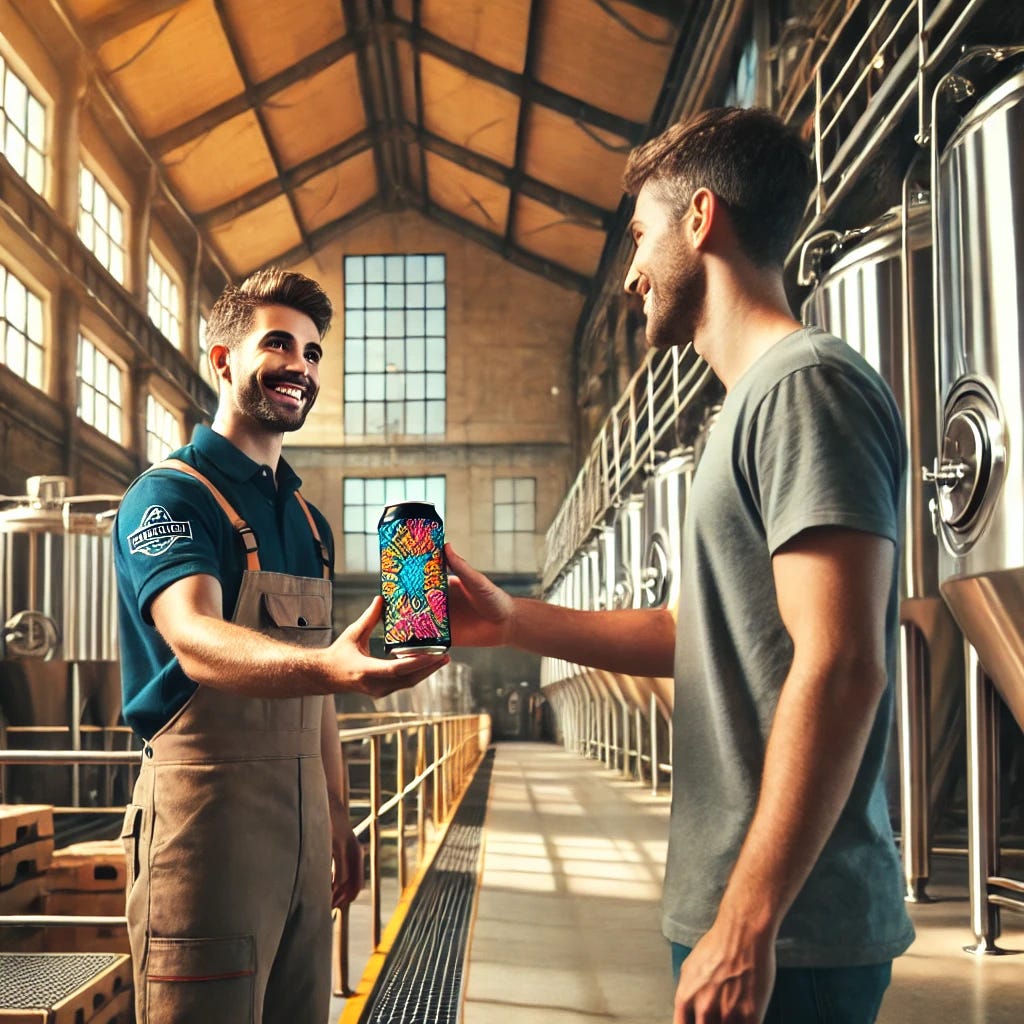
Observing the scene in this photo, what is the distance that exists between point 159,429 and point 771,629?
18.6 meters

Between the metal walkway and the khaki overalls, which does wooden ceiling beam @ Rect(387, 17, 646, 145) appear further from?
the khaki overalls

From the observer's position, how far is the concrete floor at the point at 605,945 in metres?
3.62

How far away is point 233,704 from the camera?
201 cm

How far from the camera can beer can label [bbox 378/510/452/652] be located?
161 centimetres

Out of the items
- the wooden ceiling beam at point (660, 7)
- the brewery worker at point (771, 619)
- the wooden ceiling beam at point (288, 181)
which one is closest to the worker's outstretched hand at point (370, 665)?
the brewery worker at point (771, 619)

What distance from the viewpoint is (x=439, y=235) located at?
26.5 metres

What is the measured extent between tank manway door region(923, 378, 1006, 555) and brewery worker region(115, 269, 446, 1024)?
6.54 feet

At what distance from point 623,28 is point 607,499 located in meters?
5.95

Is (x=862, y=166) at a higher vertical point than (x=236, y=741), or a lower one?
higher

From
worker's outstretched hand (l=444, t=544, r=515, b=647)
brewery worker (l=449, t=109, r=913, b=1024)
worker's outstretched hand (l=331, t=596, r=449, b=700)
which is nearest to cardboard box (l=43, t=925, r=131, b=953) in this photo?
worker's outstretched hand (l=444, t=544, r=515, b=647)

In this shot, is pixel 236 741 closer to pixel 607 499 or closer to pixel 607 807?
pixel 607 807

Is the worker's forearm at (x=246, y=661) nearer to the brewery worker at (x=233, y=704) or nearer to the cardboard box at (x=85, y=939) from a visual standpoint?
the brewery worker at (x=233, y=704)

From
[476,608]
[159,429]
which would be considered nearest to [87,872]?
[476,608]

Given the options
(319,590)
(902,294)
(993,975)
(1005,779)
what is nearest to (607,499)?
(1005,779)
